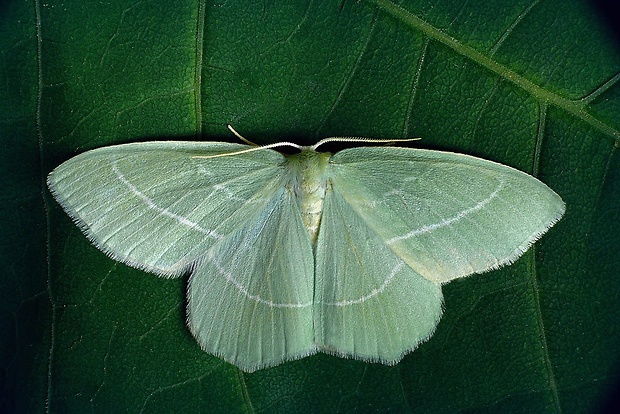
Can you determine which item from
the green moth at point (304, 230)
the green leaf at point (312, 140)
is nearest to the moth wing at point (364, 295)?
the green moth at point (304, 230)

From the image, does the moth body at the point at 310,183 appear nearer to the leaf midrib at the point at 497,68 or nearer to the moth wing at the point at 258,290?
the moth wing at the point at 258,290

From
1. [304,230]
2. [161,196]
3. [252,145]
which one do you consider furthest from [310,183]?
[161,196]

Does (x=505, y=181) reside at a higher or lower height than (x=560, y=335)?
higher

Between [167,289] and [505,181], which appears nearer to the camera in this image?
[505,181]

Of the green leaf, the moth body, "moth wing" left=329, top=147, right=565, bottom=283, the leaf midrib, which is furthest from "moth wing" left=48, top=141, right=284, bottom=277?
the leaf midrib

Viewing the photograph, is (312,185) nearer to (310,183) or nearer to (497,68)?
(310,183)

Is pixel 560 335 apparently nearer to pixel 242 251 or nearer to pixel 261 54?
pixel 242 251

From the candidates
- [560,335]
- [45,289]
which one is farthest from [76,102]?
[560,335]

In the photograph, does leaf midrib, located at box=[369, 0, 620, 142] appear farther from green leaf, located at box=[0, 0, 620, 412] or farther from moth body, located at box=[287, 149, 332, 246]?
moth body, located at box=[287, 149, 332, 246]
